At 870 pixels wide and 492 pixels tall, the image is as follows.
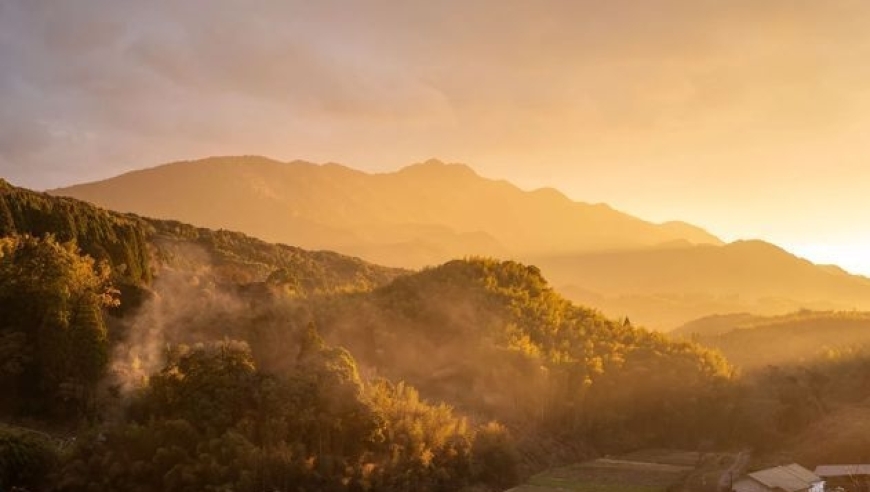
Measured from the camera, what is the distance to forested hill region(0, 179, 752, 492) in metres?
21.4

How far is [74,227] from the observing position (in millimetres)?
35125

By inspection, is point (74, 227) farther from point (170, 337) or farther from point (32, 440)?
point (32, 440)

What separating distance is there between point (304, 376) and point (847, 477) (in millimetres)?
26038

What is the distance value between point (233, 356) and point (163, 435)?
3.23 meters

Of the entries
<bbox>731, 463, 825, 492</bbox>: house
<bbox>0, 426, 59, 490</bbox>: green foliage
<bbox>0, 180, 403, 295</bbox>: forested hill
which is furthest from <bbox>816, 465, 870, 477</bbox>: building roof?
<bbox>0, 426, 59, 490</bbox>: green foliage

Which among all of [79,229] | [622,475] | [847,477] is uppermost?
[79,229]

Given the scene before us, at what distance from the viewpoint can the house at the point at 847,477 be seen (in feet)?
112

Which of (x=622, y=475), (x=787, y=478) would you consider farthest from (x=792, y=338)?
(x=622, y=475)

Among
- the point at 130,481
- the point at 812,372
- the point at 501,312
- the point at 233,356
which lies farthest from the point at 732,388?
the point at 130,481

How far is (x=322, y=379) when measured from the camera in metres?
24.1

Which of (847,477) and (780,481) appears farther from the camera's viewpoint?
(847,477)

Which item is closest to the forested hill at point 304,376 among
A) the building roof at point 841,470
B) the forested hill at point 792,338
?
the building roof at point 841,470

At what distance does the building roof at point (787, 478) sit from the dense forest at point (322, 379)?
570 centimetres

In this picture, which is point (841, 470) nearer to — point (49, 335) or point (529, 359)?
point (529, 359)
